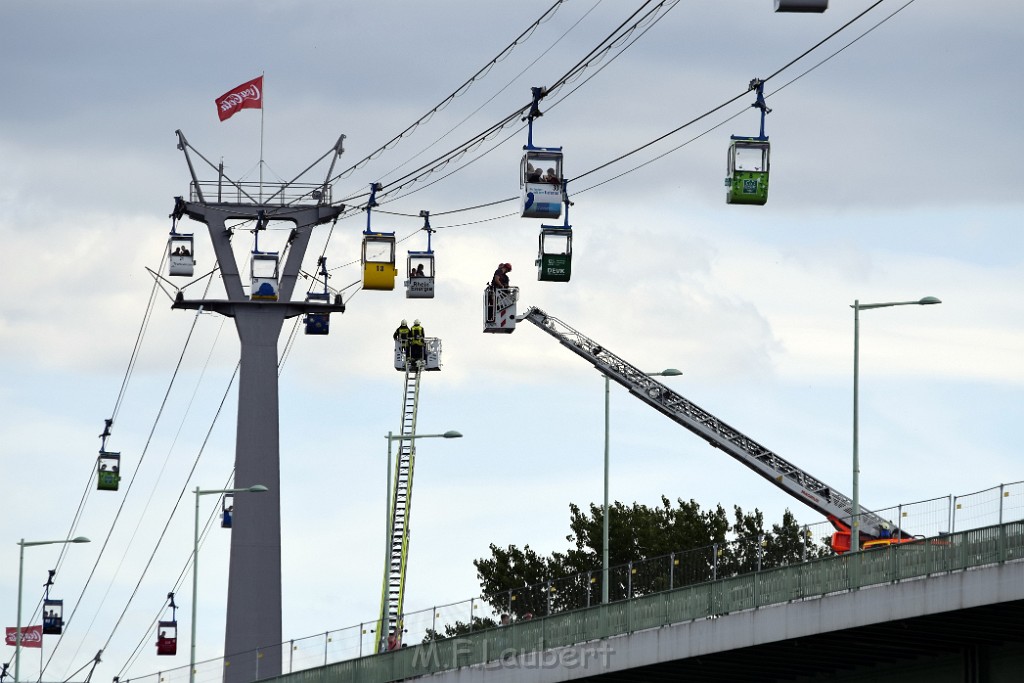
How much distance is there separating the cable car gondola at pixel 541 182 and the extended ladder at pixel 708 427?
1100 inches

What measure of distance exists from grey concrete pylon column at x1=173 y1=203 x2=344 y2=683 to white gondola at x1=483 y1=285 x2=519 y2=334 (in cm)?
1742

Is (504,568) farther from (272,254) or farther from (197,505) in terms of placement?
(197,505)

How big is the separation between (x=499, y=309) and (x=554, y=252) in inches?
1170

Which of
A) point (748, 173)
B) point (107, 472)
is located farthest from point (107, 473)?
point (748, 173)

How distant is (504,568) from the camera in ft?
432

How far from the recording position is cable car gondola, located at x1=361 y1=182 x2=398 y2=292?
7556 cm

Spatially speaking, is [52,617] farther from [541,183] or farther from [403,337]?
[541,183]

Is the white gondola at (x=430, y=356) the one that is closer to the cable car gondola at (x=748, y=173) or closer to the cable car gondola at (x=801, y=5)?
the cable car gondola at (x=748, y=173)

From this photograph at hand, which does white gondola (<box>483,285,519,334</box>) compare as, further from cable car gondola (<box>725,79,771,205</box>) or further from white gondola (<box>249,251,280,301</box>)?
cable car gondola (<box>725,79,771,205</box>)

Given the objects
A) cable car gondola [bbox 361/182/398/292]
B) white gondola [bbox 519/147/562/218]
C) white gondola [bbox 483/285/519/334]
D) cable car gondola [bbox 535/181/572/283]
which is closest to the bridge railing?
cable car gondola [bbox 535/181/572/283]

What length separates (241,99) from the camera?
9462 cm

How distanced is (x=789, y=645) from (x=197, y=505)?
97.8 feet

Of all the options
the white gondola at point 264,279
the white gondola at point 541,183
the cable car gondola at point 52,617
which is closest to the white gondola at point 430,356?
the white gondola at point 264,279

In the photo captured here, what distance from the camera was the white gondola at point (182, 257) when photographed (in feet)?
312
